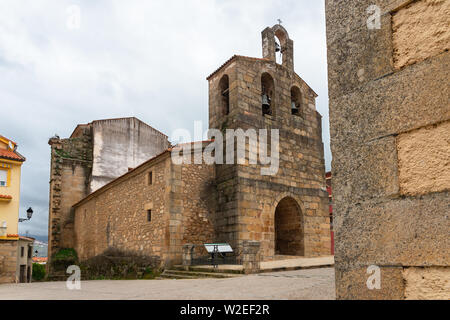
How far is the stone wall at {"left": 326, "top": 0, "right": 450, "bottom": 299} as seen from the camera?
193cm

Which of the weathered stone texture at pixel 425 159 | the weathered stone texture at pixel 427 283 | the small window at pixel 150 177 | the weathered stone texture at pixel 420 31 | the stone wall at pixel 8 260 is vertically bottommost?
the stone wall at pixel 8 260

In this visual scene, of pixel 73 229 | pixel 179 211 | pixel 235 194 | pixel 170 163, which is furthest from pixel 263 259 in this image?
pixel 73 229

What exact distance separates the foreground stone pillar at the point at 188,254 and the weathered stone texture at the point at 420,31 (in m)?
9.99

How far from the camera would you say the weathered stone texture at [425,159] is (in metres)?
1.91

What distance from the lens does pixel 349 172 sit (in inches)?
91.7

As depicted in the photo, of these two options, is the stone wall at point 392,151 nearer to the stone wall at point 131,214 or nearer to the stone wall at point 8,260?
the stone wall at point 131,214

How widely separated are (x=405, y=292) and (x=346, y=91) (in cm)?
121

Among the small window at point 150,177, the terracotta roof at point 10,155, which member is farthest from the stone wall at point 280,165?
the terracotta roof at point 10,155

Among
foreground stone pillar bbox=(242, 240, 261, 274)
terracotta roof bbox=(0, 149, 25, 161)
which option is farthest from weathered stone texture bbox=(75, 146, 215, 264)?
terracotta roof bbox=(0, 149, 25, 161)

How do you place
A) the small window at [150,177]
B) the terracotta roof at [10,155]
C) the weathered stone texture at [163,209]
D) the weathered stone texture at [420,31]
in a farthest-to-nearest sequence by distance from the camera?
the terracotta roof at [10,155], the small window at [150,177], the weathered stone texture at [163,209], the weathered stone texture at [420,31]

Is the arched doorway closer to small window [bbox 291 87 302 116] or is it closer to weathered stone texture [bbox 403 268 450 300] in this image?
small window [bbox 291 87 302 116]

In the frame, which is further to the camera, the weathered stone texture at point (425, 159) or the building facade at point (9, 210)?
the building facade at point (9, 210)
